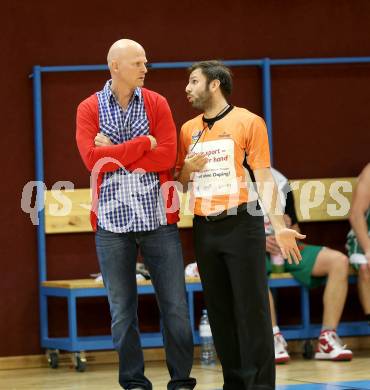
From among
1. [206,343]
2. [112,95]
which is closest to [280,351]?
[206,343]

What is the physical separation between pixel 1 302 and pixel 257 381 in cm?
255

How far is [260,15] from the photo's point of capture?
21.0ft

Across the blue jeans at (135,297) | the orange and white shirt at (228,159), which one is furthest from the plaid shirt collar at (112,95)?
the blue jeans at (135,297)

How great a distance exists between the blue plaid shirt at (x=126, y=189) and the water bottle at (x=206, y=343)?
1.98 meters

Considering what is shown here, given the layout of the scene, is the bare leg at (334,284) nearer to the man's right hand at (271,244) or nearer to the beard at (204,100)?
the man's right hand at (271,244)

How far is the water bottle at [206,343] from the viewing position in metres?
5.88

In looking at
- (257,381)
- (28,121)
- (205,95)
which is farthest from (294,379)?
(28,121)

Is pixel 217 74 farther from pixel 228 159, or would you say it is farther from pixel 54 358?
pixel 54 358

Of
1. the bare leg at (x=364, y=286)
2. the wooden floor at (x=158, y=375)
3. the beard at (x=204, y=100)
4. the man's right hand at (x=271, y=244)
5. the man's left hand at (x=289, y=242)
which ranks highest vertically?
the beard at (x=204, y=100)

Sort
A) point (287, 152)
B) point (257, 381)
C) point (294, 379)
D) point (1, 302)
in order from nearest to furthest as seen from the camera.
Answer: point (257, 381), point (294, 379), point (1, 302), point (287, 152)

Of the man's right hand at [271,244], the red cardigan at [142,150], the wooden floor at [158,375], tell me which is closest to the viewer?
the red cardigan at [142,150]

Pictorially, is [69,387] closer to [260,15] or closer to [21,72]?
[21,72]

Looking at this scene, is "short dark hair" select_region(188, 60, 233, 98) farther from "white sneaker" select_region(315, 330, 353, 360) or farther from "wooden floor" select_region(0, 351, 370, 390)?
"white sneaker" select_region(315, 330, 353, 360)

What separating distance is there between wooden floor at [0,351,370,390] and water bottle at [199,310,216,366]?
69 mm
